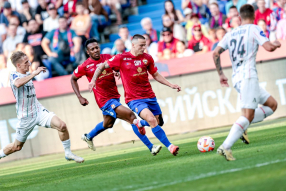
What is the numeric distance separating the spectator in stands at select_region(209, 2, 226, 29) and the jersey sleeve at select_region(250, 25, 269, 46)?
950 cm

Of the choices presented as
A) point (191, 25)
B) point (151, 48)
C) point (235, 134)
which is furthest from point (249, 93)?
point (191, 25)

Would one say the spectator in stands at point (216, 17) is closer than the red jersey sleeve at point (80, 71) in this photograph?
No

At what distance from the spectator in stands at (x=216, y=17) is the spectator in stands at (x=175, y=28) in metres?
0.94

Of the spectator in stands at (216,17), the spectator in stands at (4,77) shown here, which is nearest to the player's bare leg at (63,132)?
the spectator in stands at (4,77)

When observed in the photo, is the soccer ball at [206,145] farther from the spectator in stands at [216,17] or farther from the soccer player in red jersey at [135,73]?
the spectator in stands at [216,17]

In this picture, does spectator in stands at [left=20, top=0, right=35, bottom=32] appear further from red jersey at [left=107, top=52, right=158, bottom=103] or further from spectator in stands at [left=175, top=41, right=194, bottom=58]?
red jersey at [left=107, top=52, right=158, bottom=103]

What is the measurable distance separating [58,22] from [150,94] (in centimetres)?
986

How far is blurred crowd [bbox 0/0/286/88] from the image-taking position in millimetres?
15039

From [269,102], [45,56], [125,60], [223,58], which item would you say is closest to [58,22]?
[45,56]

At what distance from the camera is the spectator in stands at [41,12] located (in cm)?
1938

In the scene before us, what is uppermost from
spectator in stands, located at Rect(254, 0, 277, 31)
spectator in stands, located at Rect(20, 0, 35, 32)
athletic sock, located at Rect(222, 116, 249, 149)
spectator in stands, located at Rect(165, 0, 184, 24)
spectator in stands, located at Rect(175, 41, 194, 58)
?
spectator in stands, located at Rect(20, 0, 35, 32)

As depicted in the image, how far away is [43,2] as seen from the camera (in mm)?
19719

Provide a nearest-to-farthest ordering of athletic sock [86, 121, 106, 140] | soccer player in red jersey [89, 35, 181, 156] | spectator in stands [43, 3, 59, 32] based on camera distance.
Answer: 1. soccer player in red jersey [89, 35, 181, 156]
2. athletic sock [86, 121, 106, 140]
3. spectator in stands [43, 3, 59, 32]

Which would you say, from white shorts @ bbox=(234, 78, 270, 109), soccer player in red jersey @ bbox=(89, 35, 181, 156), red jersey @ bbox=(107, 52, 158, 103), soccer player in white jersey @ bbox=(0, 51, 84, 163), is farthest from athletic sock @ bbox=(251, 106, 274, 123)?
soccer player in white jersey @ bbox=(0, 51, 84, 163)
